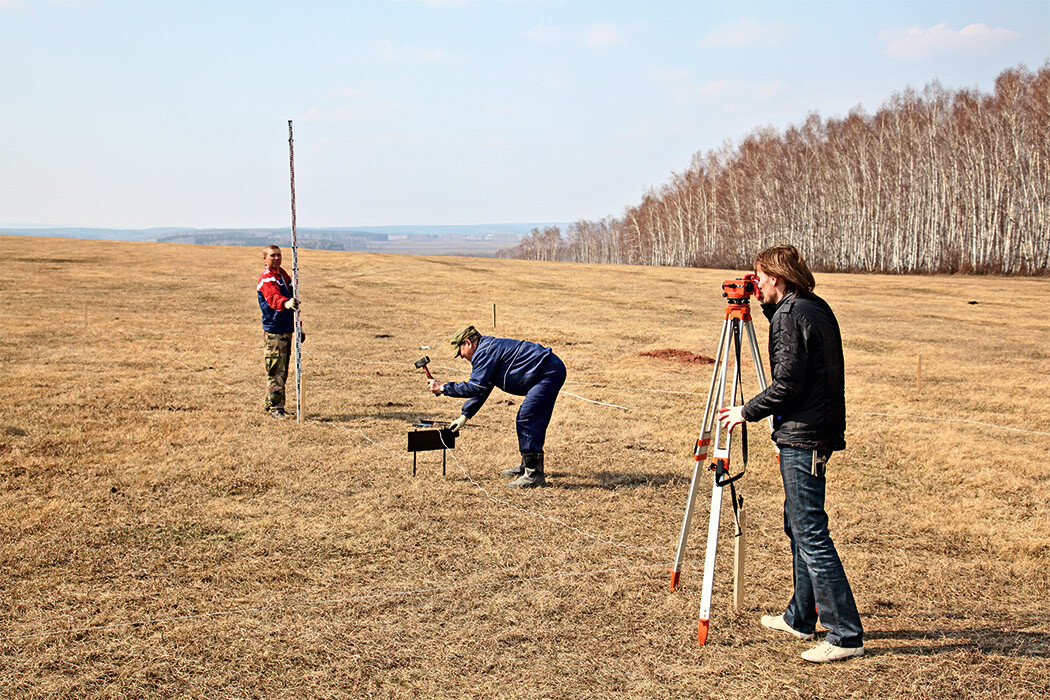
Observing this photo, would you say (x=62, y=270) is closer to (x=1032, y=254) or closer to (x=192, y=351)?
(x=192, y=351)

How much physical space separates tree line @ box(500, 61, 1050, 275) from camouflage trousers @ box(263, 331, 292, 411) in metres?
49.7

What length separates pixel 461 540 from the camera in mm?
7051

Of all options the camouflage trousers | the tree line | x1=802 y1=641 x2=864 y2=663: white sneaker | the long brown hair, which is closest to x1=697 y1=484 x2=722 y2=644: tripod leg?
x1=802 y1=641 x2=864 y2=663: white sneaker

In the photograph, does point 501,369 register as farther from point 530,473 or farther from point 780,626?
point 780,626

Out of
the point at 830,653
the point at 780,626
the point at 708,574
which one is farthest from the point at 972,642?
the point at 708,574

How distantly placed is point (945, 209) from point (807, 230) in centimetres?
1299

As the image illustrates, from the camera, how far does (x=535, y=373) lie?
8.35 meters

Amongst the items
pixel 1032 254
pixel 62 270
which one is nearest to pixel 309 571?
pixel 62 270

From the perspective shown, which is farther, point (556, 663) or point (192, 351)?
point (192, 351)

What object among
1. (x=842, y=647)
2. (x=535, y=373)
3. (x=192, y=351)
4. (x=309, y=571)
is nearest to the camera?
(x=842, y=647)

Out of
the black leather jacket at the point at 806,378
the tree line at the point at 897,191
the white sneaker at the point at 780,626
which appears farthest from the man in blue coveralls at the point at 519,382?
the tree line at the point at 897,191

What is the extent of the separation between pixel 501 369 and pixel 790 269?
4.20 m

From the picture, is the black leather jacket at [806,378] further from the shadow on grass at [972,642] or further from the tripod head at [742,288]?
the shadow on grass at [972,642]

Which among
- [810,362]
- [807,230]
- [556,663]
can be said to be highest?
[807,230]
